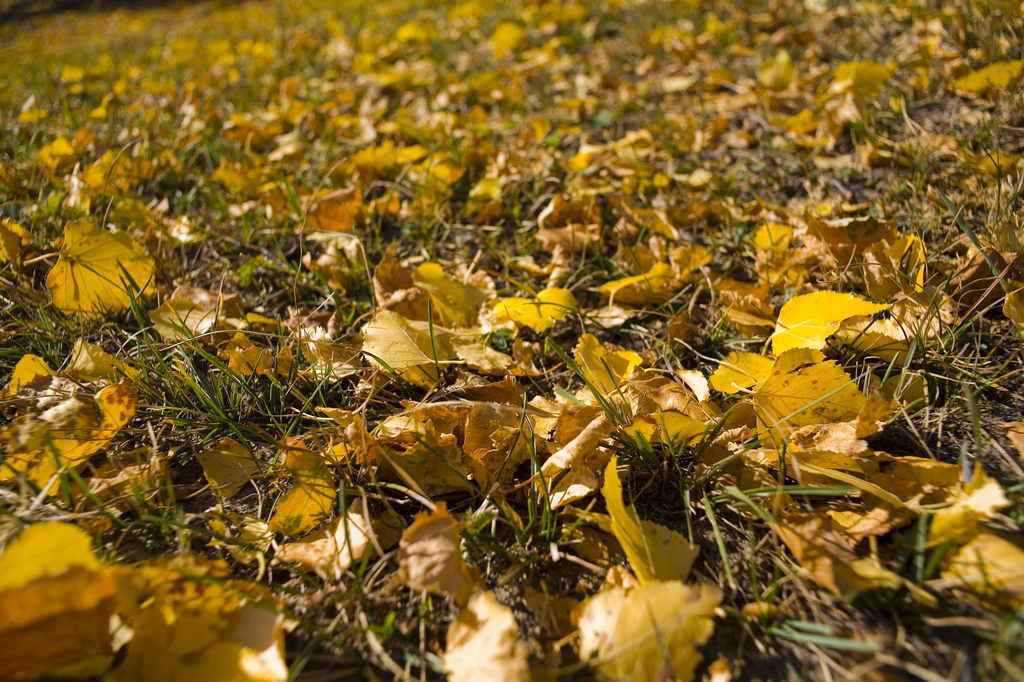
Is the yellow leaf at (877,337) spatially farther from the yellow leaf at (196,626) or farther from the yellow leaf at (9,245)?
the yellow leaf at (9,245)

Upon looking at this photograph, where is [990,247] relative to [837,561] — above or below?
above

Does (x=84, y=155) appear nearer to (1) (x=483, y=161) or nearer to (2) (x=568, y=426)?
(1) (x=483, y=161)

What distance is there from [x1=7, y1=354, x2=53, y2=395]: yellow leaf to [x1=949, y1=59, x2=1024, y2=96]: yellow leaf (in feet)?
9.06

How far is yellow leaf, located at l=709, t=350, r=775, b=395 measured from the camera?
1031 mm

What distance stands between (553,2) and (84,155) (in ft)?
10.1

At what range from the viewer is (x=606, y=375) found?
1.11 meters

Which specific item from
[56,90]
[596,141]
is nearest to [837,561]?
[596,141]

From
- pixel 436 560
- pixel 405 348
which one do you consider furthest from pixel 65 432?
pixel 436 560

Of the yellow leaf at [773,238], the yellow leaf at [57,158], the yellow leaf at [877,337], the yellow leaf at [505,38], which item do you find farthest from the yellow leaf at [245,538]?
the yellow leaf at [505,38]

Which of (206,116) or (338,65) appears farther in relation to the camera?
(338,65)

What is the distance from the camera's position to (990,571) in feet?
2.33

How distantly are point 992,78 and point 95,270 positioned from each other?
106 inches

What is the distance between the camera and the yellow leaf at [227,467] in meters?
1.01

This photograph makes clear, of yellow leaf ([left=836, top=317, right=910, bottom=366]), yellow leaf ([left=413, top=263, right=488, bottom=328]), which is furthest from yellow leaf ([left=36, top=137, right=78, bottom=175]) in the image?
yellow leaf ([left=836, top=317, right=910, bottom=366])
